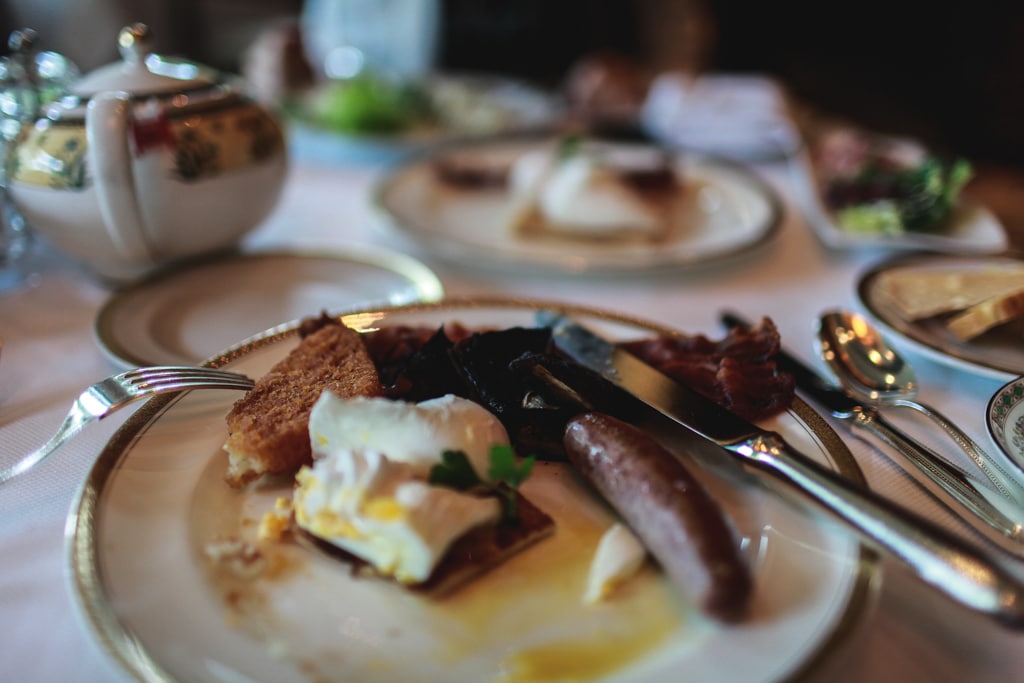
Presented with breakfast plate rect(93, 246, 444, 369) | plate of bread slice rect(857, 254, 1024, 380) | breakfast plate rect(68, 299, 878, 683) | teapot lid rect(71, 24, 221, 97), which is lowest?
breakfast plate rect(93, 246, 444, 369)

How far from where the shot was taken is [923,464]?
109cm

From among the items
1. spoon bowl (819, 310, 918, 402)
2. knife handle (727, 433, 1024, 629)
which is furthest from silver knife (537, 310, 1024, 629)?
spoon bowl (819, 310, 918, 402)

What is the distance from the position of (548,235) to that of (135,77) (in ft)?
3.94

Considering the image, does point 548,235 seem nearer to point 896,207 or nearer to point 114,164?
point 896,207

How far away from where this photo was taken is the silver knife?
0.75 metres

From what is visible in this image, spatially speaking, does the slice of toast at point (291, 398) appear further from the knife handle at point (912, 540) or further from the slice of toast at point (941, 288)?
the slice of toast at point (941, 288)

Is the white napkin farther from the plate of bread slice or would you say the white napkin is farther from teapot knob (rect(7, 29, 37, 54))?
teapot knob (rect(7, 29, 37, 54))

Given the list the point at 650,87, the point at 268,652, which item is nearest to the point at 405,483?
the point at 268,652

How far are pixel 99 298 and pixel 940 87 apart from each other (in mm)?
7710

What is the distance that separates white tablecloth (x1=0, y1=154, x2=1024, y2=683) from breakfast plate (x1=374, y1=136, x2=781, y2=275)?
0.19 feet

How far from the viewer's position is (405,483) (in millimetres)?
907

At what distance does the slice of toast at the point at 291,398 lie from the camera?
1021 millimetres

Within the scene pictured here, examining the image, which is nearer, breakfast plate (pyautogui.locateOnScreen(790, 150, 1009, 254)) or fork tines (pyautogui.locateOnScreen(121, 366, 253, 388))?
fork tines (pyautogui.locateOnScreen(121, 366, 253, 388))

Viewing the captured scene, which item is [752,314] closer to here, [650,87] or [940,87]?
[650,87]
